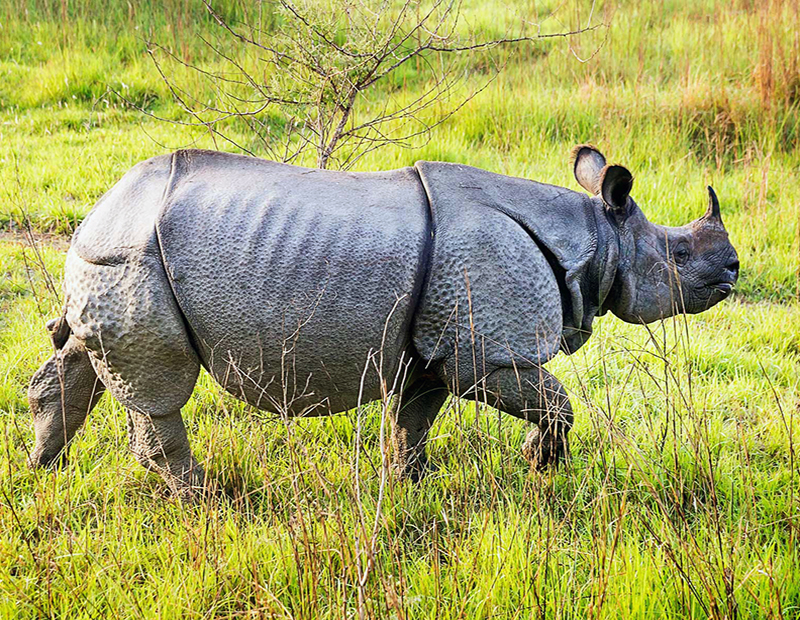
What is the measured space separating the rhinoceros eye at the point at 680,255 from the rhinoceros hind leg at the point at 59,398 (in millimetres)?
2426

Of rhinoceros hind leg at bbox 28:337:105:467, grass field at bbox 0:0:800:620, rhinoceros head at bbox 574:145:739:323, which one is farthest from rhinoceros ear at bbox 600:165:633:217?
rhinoceros hind leg at bbox 28:337:105:467

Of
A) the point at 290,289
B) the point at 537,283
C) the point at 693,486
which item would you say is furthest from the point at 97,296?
the point at 693,486

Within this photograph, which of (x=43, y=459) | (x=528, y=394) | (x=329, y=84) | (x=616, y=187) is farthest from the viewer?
(x=329, y=84)

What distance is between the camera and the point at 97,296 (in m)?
2.91

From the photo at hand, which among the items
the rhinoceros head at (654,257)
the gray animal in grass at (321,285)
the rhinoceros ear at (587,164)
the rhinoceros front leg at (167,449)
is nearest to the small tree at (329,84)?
the rhinoceros ear at (587,164)

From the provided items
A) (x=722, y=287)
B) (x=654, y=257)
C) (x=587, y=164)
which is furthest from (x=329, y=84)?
(x=722, y=287)

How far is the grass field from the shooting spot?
2752 mm

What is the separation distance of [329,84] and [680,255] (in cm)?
262

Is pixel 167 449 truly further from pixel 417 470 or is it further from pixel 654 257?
pixel 654 257

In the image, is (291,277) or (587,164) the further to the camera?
(587,164)

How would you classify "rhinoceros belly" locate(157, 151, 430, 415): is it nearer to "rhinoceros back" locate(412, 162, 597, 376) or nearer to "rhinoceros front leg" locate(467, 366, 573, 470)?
"rhinoceros back" locate(412, 162, 597, 376)

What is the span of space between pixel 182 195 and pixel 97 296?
46 cm

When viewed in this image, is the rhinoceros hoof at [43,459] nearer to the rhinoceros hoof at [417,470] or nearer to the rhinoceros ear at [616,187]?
the rhinoceros hoof at [417,470]

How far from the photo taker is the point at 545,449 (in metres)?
3.50
